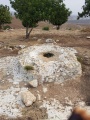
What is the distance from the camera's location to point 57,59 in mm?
16500

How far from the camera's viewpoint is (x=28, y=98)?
13430 mm

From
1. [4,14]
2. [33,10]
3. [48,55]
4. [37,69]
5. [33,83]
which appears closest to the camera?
[33,83]

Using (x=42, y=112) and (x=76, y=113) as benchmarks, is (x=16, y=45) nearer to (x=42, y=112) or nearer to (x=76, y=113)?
(x=42, y=112)

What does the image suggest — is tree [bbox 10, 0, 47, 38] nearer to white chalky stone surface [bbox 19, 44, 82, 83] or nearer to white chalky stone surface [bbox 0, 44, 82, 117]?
white chalky stone surface [bbox 0, 44, 82, 117]

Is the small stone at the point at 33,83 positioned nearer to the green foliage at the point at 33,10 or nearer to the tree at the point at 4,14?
the green foliage at the point at 33,10

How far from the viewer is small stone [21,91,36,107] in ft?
43.3

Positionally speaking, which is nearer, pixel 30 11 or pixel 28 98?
pixel 28 98

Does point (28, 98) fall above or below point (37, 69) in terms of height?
below

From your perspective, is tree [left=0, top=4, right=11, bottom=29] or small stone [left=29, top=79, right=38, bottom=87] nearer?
small stone [left=29, top=79, right=38, bottom=87]

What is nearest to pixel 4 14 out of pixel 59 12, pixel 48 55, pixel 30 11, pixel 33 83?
pixel 59 12

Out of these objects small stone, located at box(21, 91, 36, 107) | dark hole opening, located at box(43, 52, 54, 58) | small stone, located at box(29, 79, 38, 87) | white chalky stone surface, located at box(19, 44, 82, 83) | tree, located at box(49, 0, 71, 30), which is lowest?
small stone, located at box(21, 91, 36, 107)

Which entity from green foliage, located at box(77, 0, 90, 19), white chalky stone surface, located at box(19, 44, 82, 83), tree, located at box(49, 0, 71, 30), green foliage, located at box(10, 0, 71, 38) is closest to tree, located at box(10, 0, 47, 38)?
green foliage, located at box(10, 0, 71, 38)

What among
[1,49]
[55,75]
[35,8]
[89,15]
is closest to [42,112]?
[55,75]

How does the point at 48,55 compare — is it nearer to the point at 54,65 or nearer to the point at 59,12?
the point at 54,65
